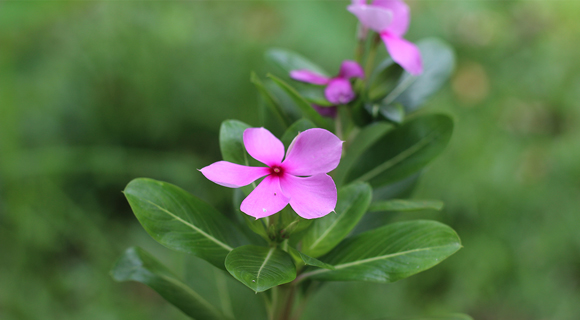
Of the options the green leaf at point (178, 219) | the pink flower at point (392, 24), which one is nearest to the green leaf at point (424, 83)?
the pink flower at point (392, 24)

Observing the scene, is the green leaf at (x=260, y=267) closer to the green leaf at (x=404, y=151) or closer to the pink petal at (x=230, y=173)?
the pink petal at (x=230, y=173)

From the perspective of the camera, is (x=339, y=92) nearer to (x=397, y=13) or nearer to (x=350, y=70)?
(x=350, y=70)

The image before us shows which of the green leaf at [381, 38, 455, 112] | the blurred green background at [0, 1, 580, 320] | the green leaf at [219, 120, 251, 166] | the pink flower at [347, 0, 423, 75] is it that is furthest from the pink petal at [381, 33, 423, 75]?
the blurred green background at [0, 1, 580, 320]

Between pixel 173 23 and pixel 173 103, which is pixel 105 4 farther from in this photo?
pixel 173 103

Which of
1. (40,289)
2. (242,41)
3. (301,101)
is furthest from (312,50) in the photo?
(301,101)

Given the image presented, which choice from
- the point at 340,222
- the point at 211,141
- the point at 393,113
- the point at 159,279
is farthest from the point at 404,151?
the point at 211,141
